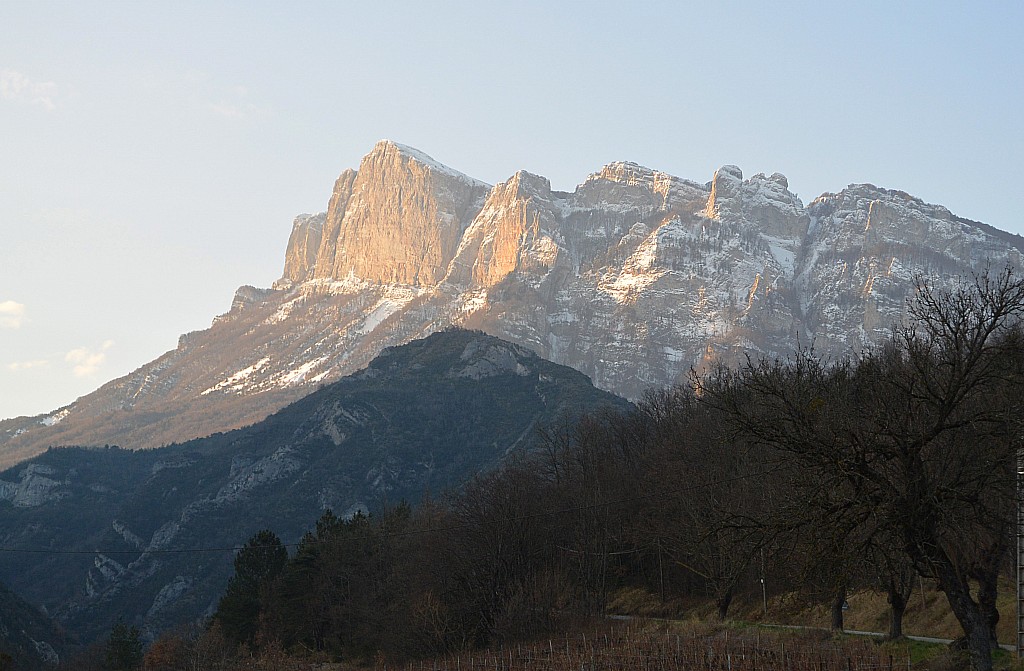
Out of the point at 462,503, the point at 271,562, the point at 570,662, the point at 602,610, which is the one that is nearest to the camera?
the point at 570,662

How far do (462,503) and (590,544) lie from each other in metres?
11.5

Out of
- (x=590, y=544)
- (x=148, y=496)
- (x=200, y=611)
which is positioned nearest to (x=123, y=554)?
(x=148, y=496)

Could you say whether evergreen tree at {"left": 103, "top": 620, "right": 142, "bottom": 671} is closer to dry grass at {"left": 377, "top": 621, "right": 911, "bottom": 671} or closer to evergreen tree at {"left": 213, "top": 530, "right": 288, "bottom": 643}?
evergreen tree at {"left": 213, "top": 530, "right": 288, "bottom": 643}

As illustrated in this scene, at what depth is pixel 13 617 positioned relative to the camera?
124 meters

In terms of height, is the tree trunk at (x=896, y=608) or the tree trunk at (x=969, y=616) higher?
the tree trunk at (x=969, y=616)

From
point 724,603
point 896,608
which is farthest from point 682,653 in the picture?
point 724,603

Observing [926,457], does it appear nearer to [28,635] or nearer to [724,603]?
[724,603]

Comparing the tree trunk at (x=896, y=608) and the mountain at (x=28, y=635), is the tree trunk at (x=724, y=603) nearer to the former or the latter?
the tree trunk at (x=896, y=608)

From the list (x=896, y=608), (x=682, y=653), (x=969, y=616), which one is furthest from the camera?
(x=682, y=653)

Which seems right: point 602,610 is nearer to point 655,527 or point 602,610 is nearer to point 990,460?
point 655,527

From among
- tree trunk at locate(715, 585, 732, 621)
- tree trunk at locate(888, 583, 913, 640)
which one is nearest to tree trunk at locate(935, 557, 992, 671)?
tree trunk at locate(888, 583, 913, 640)

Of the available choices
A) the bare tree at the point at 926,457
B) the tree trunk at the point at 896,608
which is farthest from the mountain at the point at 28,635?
the bare tree at the point at 926,457

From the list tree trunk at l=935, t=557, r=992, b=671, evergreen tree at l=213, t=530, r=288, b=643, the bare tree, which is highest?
the bare tree

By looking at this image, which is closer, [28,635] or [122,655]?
[122,655]
